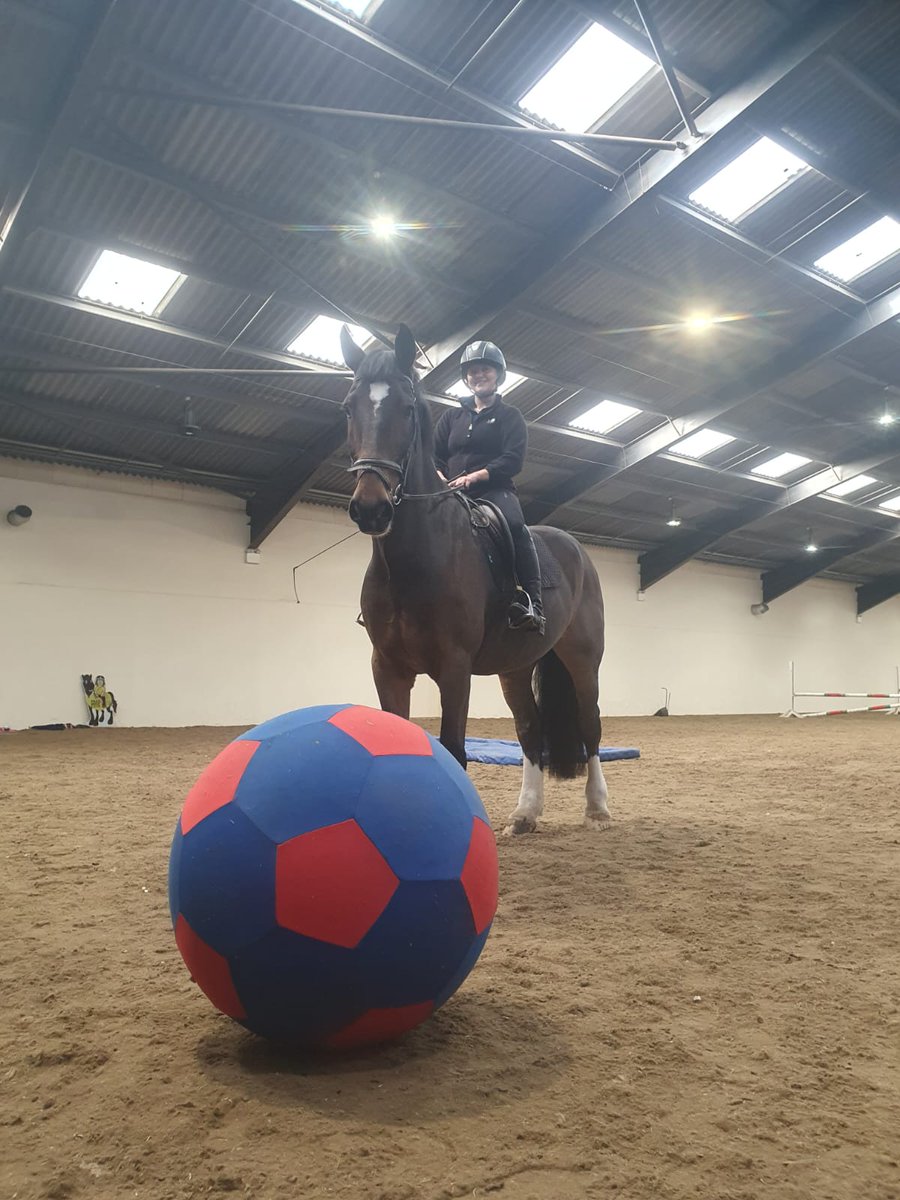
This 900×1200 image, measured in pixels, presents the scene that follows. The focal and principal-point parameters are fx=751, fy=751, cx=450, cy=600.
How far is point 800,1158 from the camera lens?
1.29 metres

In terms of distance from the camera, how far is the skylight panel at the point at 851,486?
63.9 ft

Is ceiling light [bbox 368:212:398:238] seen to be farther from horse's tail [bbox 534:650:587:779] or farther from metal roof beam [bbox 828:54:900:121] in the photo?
horse's tail [bbox 534:650:587:779]

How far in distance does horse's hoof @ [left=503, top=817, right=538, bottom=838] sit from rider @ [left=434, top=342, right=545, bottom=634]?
1118mm

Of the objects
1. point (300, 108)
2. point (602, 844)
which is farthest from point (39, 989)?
point (300, 108)

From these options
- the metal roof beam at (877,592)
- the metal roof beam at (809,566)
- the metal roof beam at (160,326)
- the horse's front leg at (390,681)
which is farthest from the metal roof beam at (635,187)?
the metal roof beam at (877,592)

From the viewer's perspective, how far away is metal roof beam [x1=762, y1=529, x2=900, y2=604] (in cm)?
2408

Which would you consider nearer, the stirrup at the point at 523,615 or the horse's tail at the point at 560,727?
the stirrup at the point at 523,615

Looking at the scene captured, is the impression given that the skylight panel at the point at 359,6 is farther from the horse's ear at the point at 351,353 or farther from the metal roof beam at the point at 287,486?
the metal roof beam at the point at 287,486

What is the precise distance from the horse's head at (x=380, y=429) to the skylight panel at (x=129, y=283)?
7573mm

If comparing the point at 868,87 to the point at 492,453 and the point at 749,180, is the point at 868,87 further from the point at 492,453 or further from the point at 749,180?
the point at 492,453

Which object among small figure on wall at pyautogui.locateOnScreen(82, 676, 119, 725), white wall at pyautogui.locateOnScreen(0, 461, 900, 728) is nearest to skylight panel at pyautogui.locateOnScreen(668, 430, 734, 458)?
white wall at pyautogui.locateOnScreen(0, 461, 900, 728)

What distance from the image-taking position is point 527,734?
4773 millimetres

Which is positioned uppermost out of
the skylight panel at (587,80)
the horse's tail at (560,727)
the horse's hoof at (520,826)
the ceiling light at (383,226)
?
the skylight panel at (587,80)

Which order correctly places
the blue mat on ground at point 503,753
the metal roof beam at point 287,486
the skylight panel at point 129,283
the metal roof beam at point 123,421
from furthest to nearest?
1. the metal roof beam at point 287,486
2. the metal roof beam at point 123,421
3. the skylight panel at point 129,283
4. the blue mat on ground at point 503,753
